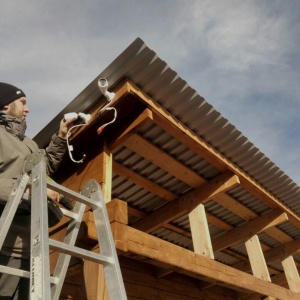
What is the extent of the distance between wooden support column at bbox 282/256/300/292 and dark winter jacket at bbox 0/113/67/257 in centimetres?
530

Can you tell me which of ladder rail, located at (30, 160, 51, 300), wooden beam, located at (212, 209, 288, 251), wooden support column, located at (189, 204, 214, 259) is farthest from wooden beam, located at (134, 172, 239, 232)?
ladder rail, located at (30, 160, 51, 300)

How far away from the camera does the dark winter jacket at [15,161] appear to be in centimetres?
242

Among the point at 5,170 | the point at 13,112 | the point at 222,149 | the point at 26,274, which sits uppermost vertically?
the point at 222,149

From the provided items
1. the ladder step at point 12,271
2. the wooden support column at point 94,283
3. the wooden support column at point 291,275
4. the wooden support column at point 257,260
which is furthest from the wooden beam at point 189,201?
the ladder step at point 12,271

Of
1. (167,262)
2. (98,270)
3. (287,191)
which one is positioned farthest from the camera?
(287,191)

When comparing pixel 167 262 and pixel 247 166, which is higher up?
pixel 247 166

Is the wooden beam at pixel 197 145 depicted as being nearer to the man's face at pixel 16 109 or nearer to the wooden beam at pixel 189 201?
the wooden beam at pixel 189 201

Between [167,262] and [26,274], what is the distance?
1581 millimetres

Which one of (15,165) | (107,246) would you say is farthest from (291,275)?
(15,165)

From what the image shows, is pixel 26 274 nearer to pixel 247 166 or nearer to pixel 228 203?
pixel 247 166

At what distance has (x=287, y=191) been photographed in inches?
247

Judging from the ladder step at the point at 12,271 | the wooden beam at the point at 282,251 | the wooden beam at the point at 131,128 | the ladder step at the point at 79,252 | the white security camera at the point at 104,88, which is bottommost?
the ladder step at the point at 12,271

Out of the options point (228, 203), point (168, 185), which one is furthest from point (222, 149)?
point (228, 203)

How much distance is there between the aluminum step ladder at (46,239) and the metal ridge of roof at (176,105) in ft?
5.06
